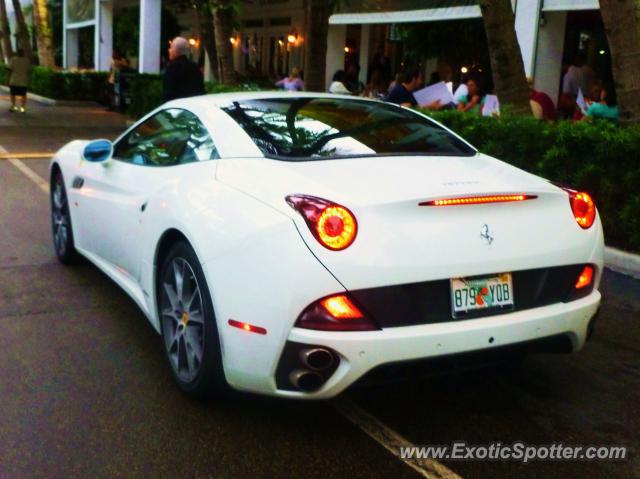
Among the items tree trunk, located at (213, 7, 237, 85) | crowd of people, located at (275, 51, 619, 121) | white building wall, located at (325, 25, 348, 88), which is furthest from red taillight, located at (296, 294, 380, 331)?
white building wall, located at (325, 25, 348, 88)

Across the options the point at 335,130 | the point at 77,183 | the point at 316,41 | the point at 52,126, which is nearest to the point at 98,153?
the point at 77,183

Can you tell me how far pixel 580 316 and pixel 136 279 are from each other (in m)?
2.39

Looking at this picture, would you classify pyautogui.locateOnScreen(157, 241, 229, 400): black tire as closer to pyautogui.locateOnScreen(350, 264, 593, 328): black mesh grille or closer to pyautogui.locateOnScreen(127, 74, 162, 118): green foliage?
pyautogui.locateOnScreen(350, 264, 593, 328): black mesh grille

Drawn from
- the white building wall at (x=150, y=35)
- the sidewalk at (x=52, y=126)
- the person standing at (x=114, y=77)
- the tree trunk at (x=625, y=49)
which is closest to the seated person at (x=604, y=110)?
the tree trunk at (x=625, y=49)

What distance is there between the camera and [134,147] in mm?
5047

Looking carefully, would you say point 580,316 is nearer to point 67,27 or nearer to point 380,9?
point 380,9

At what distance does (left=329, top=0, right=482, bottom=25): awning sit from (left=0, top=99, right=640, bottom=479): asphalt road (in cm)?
884

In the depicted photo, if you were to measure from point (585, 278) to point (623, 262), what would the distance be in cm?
309

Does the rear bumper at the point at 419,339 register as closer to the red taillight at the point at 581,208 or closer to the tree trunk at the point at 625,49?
the red taillight at the point at 581,208

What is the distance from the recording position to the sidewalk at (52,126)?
14.5 m

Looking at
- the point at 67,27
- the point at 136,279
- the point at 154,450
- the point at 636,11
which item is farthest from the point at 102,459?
the point at 67,27

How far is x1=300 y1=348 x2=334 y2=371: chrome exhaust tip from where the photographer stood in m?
3.08

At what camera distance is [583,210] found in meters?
3.69

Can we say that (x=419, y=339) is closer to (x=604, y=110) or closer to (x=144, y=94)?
(x=604, y=110)
